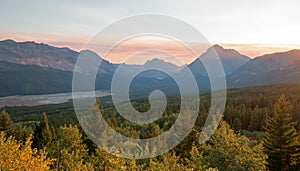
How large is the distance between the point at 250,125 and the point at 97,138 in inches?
2189

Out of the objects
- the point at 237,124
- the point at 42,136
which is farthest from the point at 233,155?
the point at 237,124

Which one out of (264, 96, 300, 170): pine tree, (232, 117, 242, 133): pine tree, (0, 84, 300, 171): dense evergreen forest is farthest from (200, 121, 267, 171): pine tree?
(232, 117, 242, 133): pine tree

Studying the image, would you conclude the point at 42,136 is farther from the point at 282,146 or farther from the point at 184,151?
the point at 282,146

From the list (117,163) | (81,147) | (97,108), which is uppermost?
(117,163)

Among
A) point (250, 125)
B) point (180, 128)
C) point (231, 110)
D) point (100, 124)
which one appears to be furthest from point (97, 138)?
point (231, 110)

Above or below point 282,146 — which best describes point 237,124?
below

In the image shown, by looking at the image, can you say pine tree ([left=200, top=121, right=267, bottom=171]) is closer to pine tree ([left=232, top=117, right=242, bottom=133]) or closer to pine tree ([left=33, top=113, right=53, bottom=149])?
pine tree ([left=33, top=113, right=53, bottom=149])

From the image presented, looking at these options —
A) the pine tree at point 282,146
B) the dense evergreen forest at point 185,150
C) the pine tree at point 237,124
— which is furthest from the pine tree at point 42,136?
the pine tree at point 237,124

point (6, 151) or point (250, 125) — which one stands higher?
point (6, 151)

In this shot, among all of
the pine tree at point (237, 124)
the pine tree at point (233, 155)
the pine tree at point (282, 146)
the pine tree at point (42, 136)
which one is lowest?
the pine tree at point (237, 124)

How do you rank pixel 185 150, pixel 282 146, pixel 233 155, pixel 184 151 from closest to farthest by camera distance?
pixel 233 155 < pixel 282 146 < pixel 185 150 < pixel 184 151

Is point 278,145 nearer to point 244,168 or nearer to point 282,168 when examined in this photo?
point 282,168

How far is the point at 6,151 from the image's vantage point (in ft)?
59.2

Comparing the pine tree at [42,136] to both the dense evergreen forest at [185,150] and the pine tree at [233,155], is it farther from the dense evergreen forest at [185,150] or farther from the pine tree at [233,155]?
the pine tree at [233,155]
